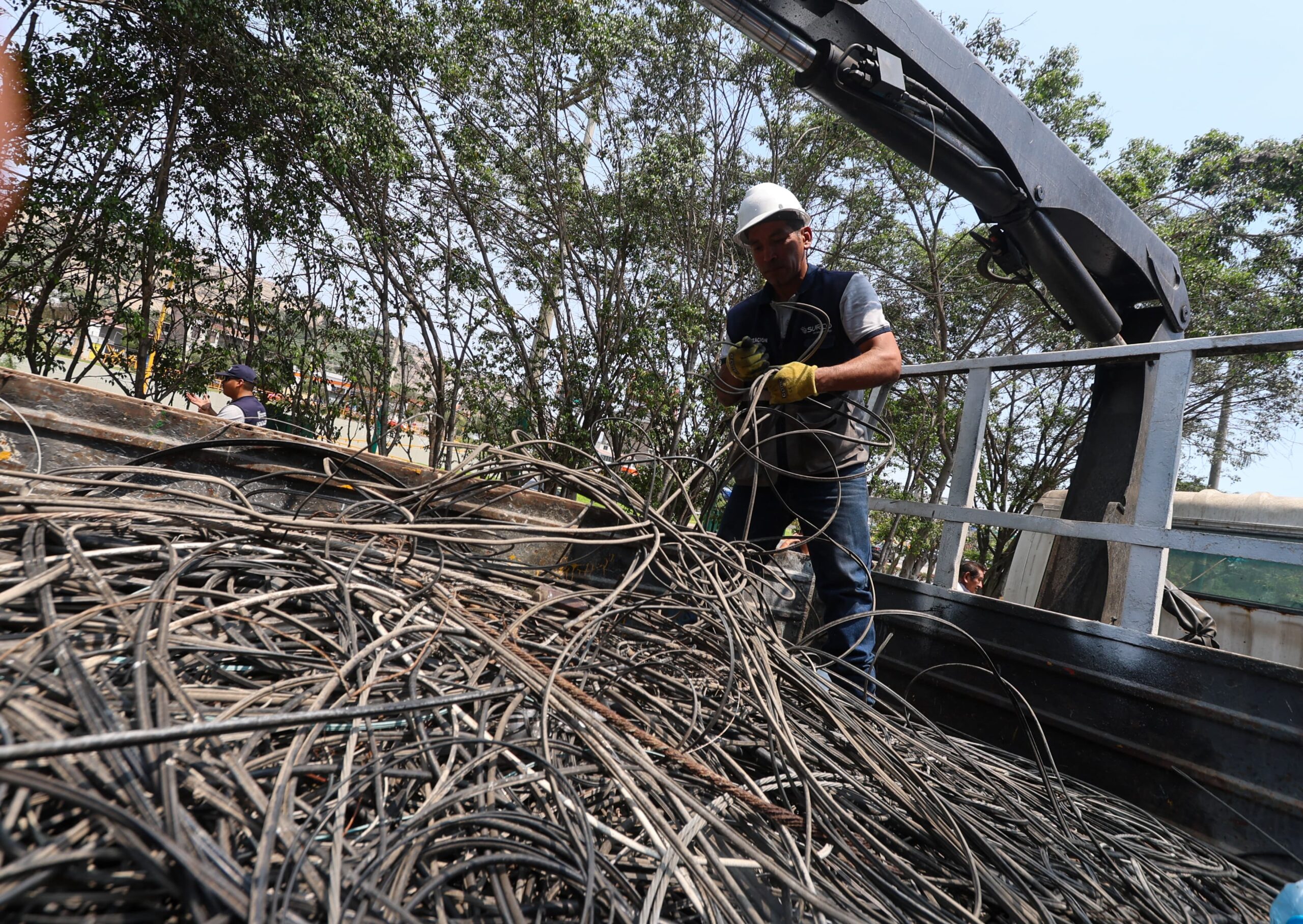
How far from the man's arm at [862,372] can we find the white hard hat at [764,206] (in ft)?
1.99

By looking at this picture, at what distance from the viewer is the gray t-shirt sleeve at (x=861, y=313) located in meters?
2.55

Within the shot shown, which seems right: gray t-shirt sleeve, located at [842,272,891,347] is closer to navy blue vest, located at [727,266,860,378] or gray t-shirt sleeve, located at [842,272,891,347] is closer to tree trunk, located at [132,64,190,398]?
navy blue vest, located at [727,266,860,378]

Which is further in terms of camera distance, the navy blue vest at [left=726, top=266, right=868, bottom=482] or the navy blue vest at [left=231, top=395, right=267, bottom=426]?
the navy blue vest at [left=231, top=395, right=267, bottom=426]

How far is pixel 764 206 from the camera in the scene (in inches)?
104

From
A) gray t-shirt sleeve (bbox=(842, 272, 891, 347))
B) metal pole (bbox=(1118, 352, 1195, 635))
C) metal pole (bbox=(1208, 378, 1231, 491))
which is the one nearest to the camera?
metal pole (bbox=(1118, 352, 1195, 635))

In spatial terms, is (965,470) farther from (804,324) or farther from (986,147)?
(986,147)

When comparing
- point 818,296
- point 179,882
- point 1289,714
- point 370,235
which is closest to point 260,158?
point 370,235

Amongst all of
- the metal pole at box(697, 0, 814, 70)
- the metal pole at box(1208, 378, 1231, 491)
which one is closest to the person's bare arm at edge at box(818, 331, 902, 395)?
the metal pole at box(697, 0, 814, 70)

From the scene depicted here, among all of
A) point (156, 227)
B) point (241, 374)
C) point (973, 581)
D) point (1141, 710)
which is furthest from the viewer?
point (156, 227)

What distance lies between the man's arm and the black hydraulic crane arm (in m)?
1.08

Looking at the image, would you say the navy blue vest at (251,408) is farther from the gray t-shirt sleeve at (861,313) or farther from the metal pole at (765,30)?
the gray t-shirt sleeve at (861,313)

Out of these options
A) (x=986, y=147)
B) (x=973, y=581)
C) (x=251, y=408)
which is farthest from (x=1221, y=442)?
(x=251, y=408)

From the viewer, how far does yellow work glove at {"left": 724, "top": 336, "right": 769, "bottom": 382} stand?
2.77 meters

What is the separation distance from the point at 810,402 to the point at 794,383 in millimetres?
249
